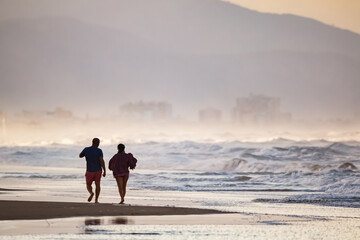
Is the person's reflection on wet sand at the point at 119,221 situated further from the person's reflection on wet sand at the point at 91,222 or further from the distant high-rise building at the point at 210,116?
the distant high-rise building at the point at 210,116

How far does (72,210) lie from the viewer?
1594 cm

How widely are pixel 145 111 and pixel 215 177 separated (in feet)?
132

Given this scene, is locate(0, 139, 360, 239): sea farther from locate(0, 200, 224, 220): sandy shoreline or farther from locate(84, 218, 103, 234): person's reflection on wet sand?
locate(0, 200, 224, 220): sandy shoreline

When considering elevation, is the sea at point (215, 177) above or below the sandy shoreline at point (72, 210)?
above

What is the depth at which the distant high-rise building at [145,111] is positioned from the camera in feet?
234

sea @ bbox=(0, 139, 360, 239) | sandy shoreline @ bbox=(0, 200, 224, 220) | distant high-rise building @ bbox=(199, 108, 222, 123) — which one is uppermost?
distant high-rise building @ bbox=(199, 108, 222, 123)

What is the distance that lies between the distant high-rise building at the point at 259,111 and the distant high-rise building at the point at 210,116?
1292 mm

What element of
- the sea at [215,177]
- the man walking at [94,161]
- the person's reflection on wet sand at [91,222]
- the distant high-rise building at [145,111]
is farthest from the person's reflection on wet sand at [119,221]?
the distant high-rise building at [145,111]

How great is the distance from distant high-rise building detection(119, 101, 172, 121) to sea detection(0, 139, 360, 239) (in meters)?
5.18

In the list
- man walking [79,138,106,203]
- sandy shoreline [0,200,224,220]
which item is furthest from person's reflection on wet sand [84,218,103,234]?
man walking [79,138,106,203]

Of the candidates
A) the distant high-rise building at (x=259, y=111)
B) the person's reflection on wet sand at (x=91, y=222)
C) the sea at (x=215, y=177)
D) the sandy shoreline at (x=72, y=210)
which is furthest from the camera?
the distant high-rise building at (x=259, y=111)

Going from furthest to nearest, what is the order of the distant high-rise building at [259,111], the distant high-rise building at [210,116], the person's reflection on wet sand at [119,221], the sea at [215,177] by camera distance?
the distant high-rise building at [210,116]
the distant high-rise building at [259,111]
the sea at [215,177]
the person's reflection on wet sand at [119,221]

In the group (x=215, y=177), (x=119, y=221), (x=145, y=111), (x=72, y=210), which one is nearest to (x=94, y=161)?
(x=72, y=210)

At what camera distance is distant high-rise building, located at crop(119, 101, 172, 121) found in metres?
71.4
